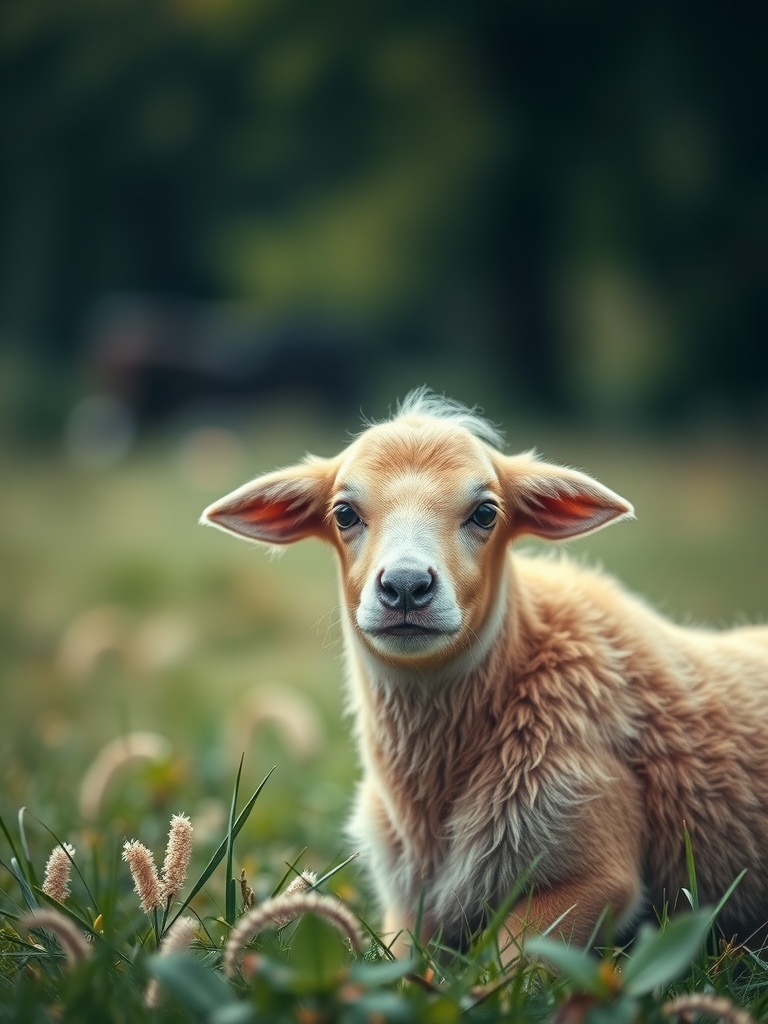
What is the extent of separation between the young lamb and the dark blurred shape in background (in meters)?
6.42

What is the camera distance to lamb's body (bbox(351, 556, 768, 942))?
269 cm

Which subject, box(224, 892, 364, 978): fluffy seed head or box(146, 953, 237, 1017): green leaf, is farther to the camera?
box(224, 892, 364, 978): fluffy seed head

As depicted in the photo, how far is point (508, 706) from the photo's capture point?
2.88 meters

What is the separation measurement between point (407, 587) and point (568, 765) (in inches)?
24.4

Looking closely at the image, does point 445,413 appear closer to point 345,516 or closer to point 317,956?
point 345,516

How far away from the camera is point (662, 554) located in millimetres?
7379

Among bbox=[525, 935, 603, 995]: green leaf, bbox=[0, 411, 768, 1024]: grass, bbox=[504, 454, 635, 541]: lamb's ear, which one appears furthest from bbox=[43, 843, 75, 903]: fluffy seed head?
bbox=[504, 454, 635, 541]: lamb's ear

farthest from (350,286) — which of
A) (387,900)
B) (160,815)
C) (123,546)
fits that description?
(387,900)

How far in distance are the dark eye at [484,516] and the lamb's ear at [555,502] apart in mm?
159

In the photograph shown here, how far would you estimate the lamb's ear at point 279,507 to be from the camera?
3.04m

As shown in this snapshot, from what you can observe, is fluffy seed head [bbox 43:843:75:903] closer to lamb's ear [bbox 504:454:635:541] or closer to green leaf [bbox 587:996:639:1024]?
green leaf [bbox 587:996:639:1024]

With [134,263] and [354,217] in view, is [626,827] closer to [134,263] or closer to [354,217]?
[354,217]

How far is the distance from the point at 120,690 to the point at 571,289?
5981 mm

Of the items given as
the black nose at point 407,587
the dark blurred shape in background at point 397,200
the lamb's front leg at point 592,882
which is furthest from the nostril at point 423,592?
the dark blurred shape in background at point 397,200
